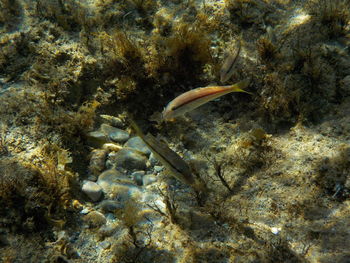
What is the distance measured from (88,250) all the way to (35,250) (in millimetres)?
591

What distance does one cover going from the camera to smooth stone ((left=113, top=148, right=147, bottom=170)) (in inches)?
172

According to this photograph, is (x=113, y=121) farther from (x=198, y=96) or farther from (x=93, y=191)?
(x=198, y=96)

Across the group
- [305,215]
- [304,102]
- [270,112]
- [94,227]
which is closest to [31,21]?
[94,227]

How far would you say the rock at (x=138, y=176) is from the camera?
4.23 meters

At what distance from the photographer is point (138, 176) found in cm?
427

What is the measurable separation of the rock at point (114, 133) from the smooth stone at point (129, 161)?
39 cm

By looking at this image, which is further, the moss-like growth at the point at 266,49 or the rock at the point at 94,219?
the moss-like growth at the point at 266,49

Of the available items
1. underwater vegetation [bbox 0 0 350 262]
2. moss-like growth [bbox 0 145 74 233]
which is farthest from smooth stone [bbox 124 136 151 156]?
moss-like growth [bbox 0 145 74 233]

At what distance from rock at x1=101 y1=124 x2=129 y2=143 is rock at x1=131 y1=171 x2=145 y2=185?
75 cm

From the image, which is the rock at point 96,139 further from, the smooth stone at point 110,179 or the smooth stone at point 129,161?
the smooth stone at point 110,179

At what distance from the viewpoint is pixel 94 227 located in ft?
11.7

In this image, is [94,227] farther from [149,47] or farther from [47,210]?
[149,47]

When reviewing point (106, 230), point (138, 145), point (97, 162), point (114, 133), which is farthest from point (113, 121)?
point (106, 230)

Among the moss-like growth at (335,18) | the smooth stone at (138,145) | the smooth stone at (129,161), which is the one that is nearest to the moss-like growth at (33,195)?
the smooth stone at (129,161)
